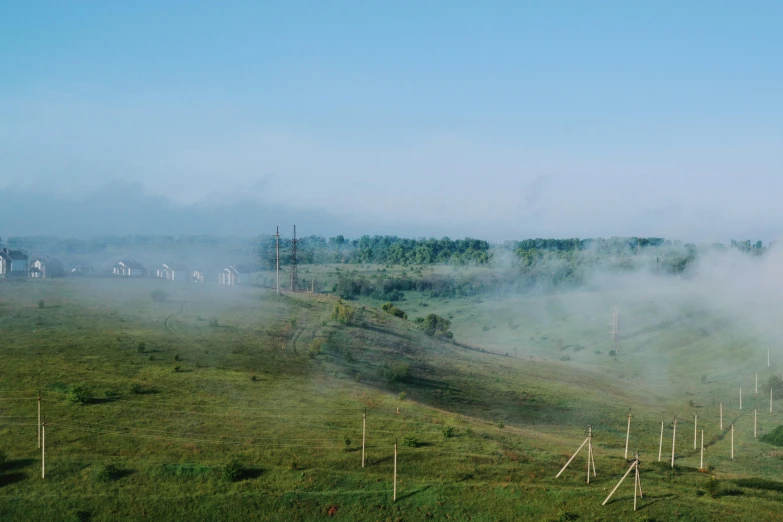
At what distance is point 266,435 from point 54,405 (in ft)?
45.4

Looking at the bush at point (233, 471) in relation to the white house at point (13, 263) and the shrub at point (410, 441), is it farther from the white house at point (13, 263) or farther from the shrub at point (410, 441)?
the white house at point (13, 263)

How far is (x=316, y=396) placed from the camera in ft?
176

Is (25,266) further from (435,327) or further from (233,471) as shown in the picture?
(233,471)

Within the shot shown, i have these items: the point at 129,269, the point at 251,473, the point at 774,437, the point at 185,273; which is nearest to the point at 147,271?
the point at 129,269

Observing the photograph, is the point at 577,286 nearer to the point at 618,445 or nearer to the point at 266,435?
the point at 618,445

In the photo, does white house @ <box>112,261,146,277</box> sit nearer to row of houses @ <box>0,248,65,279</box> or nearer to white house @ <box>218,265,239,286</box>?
row of houses @ <box>0,248,65,279</box>

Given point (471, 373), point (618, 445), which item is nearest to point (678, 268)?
point (471, 373)

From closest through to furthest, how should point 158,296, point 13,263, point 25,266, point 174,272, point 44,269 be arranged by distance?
point 158,296 < point 13,263 < point 25,266 < point 44,269 < point 174,272

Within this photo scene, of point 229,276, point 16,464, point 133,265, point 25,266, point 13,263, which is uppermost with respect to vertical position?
point 13,263

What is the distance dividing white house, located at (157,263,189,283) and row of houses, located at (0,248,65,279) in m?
16.5

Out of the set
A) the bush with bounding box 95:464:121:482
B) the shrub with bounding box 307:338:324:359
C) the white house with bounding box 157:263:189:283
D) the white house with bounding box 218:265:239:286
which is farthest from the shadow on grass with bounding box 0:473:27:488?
the white house with bounding box 157:263:189:283

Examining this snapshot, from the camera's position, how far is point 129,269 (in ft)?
416

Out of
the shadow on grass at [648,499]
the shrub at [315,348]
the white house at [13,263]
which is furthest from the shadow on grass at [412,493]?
the white house at [13,263]

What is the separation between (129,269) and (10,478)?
95.3m
